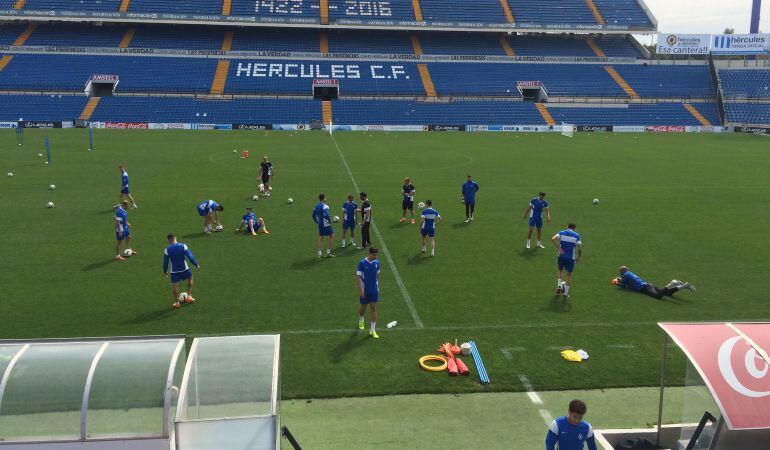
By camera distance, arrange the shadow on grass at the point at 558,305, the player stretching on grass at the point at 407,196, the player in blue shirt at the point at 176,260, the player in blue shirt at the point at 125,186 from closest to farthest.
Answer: the player in blue shirt at the point at 176,260, the shadow on grass at the point at 558,305, the player stretching on grass at the point at 407,196, the player in blue shirt at the point at 125,186

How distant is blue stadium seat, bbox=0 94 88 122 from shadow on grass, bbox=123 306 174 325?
51.3m

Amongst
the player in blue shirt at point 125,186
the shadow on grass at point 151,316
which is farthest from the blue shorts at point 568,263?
the player in blue shirt at point 125,186

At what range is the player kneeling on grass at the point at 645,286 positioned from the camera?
14180mm

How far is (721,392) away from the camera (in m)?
6.70

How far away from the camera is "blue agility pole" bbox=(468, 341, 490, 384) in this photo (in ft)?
33.3

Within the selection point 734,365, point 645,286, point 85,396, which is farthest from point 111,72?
point 734,365

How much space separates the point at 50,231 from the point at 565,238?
16.3 meters

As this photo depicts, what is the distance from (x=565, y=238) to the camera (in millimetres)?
13906

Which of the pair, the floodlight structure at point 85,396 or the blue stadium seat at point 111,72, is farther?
the blue stadium seat at point 111,72

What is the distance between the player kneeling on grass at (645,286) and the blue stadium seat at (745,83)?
65.2 metres

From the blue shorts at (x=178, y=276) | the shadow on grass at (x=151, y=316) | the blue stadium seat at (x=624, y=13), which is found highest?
the blue stadium seat at (x=624, y=13)

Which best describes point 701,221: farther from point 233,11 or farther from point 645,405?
point 233,11

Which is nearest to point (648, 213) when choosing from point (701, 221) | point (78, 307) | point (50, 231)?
point (701, 221)

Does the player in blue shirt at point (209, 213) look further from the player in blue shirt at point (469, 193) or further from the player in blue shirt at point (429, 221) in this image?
the player in blue shirt at point (469, 193)
